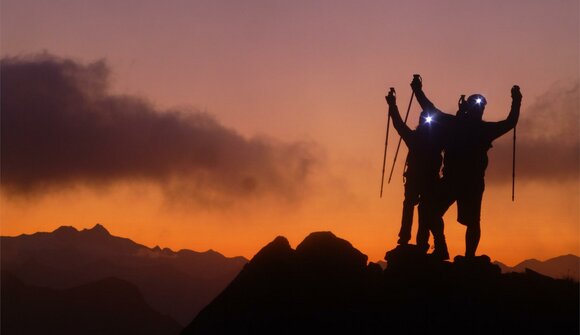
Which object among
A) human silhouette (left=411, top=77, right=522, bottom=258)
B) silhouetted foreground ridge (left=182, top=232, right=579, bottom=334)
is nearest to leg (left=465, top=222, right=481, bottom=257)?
human silhouette (left=411, top=77, right=522, bottom=258)

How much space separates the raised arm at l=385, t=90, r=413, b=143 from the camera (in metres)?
17.3

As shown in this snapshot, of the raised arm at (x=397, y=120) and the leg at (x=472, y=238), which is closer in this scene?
the leg at (x=472, y=238)

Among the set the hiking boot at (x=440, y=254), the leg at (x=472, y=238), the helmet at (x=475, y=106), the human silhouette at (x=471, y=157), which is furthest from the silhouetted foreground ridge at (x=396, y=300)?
the helmet at (x=475, y=106)

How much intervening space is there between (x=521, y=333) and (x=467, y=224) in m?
3.28

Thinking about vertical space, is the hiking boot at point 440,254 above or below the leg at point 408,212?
below

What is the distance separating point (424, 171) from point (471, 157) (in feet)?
4.23

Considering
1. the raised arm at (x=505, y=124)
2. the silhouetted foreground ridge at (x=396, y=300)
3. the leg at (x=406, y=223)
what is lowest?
the silhouetted foreground ridge at (x=396, y=300)

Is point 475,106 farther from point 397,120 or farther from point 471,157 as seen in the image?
point 397,120

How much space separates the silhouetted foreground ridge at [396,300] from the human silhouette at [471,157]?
99cm

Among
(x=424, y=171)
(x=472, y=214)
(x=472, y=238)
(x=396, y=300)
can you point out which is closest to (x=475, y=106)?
(x=424, y=171)

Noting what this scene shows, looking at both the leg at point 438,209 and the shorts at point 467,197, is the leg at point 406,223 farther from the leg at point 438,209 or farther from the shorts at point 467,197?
the shorts at point 467,197

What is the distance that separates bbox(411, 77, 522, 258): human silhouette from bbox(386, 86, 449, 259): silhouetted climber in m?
0.48

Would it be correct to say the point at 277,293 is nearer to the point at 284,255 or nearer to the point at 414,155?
the point at 284,255

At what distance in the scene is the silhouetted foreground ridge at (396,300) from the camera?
47.2ft
